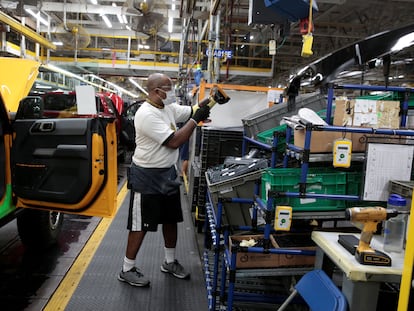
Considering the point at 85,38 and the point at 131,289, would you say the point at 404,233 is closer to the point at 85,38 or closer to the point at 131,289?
the point at 131,289

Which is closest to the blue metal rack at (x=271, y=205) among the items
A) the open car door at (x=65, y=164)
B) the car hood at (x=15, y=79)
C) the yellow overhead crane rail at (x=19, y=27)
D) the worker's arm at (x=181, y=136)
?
the worker's arm at (x=181, y=136)

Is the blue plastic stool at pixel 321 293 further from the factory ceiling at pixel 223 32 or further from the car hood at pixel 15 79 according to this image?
the car hood at pixel 15 79

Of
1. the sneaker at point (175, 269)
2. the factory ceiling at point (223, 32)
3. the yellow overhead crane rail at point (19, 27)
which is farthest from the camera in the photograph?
the yellow overhead crane rail at point (19, 27)

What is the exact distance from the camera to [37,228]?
4.18 meters

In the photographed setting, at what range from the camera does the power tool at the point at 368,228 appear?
1.85 m

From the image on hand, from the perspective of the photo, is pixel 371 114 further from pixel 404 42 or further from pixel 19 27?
pixel 19 27

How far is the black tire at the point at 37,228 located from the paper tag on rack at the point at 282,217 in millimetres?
2737

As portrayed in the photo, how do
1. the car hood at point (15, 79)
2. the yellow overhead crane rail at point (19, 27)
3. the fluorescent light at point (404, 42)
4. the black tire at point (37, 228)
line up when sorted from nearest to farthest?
the fluorescent light at point (404, 42) → the car hood at point (15, 79) → the black tire at point (37, 228) → the yellow overhead crane rail at point (19, 27)

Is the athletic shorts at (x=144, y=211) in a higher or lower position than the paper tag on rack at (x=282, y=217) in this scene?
lower

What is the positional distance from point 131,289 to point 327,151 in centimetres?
220

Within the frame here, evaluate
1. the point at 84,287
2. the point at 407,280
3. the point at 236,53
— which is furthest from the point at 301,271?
the point at 236,53

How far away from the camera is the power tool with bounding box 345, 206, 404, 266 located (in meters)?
1.85

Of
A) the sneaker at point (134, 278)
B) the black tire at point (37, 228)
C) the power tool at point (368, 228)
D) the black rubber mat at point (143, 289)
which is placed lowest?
the black rubber mat at point (143, 289)

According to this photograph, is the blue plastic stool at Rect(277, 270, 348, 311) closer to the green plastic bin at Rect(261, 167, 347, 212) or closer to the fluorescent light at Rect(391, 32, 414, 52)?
the green plastic bin at Rect(261, 167, 347, 212)
